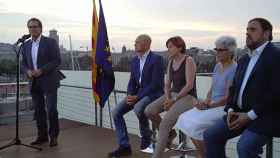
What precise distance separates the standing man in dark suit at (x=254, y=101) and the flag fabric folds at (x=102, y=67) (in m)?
2.51

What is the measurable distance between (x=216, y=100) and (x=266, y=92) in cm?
82

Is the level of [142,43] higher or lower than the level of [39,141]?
higher

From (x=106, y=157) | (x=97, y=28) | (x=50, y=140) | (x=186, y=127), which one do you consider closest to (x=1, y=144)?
(x=50, y=140)

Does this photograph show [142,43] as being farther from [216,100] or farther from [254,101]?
[254,101]

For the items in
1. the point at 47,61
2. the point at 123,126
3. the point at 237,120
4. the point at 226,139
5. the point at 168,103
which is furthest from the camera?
the point at 47,61

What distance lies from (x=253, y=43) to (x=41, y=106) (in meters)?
3.21

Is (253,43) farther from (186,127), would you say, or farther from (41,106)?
(41,106)

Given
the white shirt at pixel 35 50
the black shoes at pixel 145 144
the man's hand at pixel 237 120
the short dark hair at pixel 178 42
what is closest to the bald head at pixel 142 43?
the short dark hair at pixel 178 42

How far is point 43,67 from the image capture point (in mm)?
5062

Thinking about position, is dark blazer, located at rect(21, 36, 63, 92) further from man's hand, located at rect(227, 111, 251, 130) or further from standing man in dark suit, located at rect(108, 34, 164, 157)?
man's hand, located at rect(227, 111, 251, 130)

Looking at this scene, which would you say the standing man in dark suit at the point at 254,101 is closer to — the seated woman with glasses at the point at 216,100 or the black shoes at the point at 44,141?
the seated woman with glasses at the point at 216,100

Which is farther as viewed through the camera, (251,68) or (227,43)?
(227,43)

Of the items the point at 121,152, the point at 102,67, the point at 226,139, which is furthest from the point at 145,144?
the point at 226,139

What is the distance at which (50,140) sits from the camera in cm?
529
